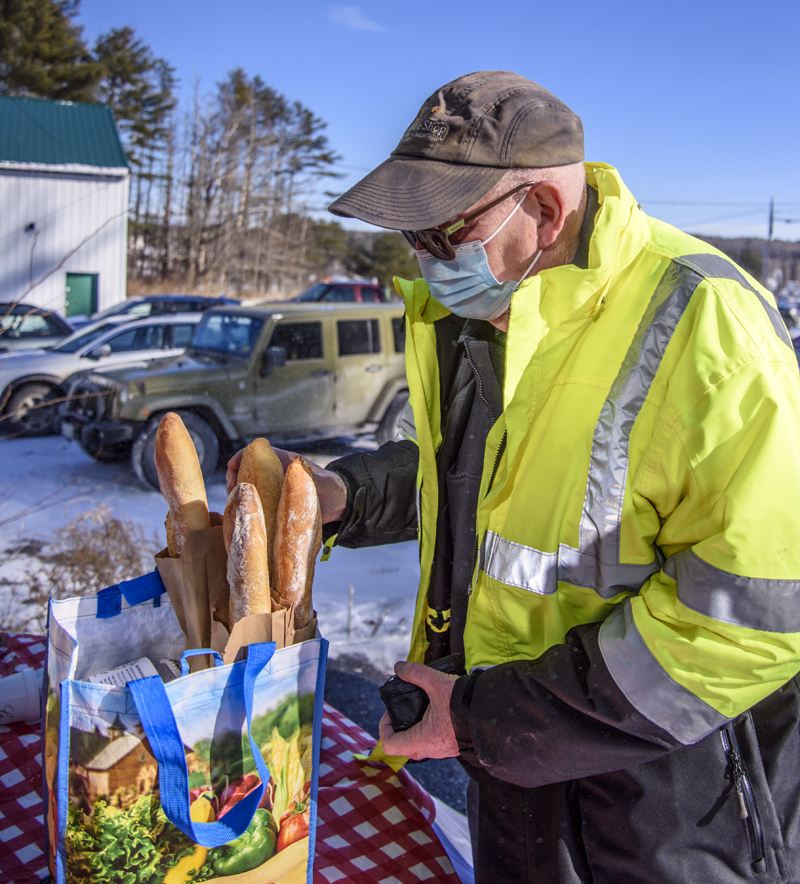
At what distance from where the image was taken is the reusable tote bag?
1129 mm

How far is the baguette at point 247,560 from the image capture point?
1.29 meters

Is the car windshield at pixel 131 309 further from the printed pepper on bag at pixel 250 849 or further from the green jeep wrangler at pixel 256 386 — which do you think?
the printed pepper on bag at pixel 250 849

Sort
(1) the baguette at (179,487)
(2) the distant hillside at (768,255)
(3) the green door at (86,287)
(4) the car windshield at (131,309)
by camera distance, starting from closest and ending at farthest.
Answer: (1) the baguette at (179,487), (4) the car windshield at (131,309), (3) the green door at (86,287), (2) the distant hillside at (768,255)

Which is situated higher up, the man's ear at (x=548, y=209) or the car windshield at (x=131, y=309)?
the car windshield at (x=131, y=309)

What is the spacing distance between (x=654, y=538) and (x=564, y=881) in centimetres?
68

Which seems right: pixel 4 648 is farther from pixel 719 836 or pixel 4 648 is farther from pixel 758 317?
pixel 758 317

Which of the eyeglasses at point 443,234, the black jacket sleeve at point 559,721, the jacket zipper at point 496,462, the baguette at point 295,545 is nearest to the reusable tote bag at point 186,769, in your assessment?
the baguette at point 295,545

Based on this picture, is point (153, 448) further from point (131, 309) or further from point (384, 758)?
point (131, 309)

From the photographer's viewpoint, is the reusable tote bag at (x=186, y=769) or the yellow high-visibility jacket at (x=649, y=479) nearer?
the yellow high-visibility jacket at (x=649, y=479)

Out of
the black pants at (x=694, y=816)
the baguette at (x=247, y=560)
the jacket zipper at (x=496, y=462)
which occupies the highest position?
the jacket zipper at (x=496, y=462)

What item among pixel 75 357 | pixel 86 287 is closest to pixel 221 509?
pixel 75 357

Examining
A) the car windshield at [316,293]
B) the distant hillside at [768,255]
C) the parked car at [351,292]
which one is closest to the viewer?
the parked car at [351,292]

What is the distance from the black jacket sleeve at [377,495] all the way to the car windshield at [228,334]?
6152mm

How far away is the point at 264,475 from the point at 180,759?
1.94 ft
